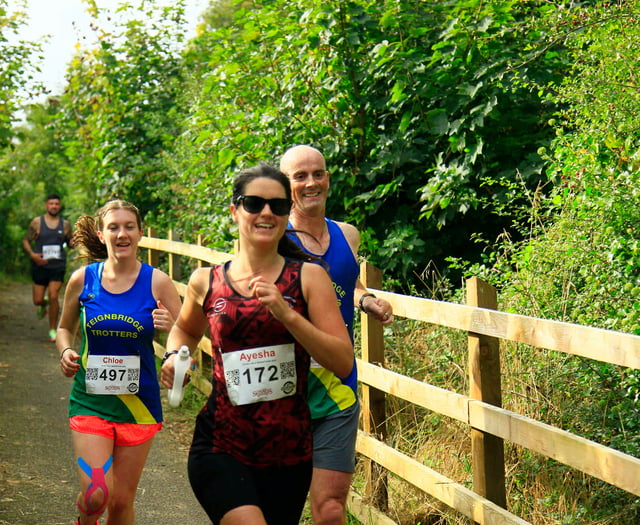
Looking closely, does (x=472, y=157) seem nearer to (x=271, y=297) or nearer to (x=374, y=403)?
(x=374, y=403)

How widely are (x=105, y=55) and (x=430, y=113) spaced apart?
807cm

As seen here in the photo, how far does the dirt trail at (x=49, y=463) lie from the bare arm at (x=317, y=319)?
3022 mm

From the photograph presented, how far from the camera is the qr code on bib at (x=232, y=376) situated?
3076 mm

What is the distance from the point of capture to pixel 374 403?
17.3 ft

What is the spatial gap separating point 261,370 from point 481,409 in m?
1.33

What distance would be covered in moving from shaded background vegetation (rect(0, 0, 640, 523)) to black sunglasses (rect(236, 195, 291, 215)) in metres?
1.92

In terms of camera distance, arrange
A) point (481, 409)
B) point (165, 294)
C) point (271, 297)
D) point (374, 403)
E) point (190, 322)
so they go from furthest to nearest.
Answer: point (374, 403), point (165, 294), point (481, 409), point (190, 322), point (271, 297)

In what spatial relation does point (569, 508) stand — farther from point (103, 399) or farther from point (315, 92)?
point (315, 92)

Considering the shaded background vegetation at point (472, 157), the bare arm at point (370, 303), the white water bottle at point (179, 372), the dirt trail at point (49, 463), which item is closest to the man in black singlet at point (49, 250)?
the shaded background vegetation at point (472, 157)

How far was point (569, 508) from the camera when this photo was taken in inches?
162

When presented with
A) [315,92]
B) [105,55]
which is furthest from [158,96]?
[315,92]

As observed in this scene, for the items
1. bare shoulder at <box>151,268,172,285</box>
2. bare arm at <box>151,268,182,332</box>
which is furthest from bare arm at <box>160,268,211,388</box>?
bare shoulder at <box>151,268,172,285</box>

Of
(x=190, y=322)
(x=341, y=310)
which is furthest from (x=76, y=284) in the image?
(x=341, y=310)

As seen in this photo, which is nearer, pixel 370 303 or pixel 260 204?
pixel 260 204
